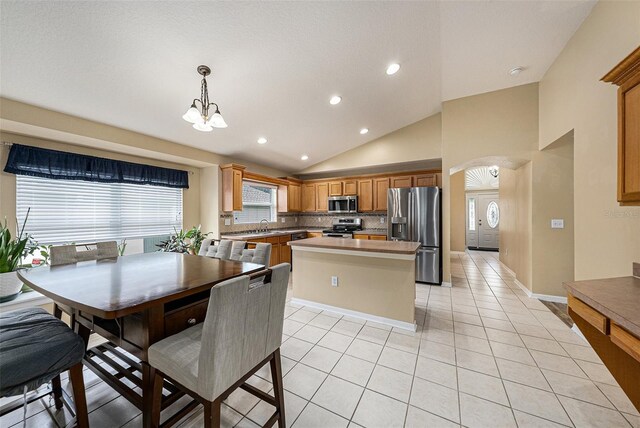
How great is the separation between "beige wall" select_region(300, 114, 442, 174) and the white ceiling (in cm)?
101

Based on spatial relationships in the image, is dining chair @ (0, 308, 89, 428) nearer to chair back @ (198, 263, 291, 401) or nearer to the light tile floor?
the light tile floor

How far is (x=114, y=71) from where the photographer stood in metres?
2.20

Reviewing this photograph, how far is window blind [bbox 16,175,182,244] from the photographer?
108 inches

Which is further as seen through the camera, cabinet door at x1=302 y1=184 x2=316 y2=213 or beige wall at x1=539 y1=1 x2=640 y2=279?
cabinet door at x1=302 y1=184 x2=316 y2=213

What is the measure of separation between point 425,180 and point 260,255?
3.86 meters

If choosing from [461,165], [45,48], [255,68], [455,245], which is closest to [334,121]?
[255,68]

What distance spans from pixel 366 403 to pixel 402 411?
9.1 inches

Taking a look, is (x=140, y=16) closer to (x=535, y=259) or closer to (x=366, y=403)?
(x=366, y=403)

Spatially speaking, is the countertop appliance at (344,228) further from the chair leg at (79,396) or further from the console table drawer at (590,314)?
the chair leg at (79,396)

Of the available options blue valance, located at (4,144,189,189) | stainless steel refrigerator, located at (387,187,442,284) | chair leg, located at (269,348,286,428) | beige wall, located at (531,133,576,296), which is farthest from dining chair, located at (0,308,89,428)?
beige wall, located at (531,133,576,296)

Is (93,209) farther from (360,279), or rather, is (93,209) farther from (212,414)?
(360,279)

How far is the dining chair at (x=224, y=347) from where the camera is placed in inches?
41.6

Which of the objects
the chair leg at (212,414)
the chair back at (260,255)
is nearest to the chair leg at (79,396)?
the chair leg at (212,414)

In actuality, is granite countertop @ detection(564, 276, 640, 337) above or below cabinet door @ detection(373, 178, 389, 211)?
below
